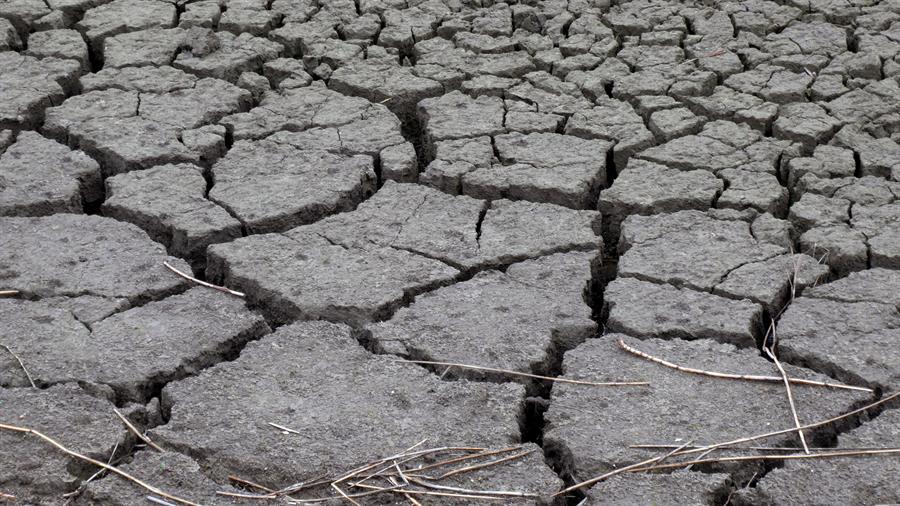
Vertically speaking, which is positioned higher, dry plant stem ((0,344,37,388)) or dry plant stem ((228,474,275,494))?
dry plant stem ((0,344,37,388))

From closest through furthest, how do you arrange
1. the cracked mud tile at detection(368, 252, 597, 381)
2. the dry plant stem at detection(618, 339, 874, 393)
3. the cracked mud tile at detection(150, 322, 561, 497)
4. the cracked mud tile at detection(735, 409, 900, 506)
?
the cracked mud tile at detection(735, 409, 900, 506) → the cracked mud tile at detection(150, 322, 561, 497) → the dry plant stem at detection(618, 339, 874, 393) → the cracked mud tile at detection(368, 252, 597, 381)

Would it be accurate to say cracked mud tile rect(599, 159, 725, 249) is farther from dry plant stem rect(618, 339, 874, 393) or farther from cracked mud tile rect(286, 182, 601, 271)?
dry plant stem rect(618, 339, 874, 393)

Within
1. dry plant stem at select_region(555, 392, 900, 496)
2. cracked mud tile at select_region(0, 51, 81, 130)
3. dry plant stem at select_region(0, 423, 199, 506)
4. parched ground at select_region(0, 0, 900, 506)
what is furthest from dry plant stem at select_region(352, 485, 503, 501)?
cracked mud tile at select_region(0, 51, 81, 130)

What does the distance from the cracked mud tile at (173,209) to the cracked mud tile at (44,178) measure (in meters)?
0.09

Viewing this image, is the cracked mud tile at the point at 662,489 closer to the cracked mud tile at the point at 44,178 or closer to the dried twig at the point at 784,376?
the dried twig at the point at 784,376

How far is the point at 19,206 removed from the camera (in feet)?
10.8

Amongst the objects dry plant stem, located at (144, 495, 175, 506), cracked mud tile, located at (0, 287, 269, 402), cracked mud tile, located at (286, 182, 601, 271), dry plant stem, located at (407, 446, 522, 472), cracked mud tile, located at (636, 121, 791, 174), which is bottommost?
dry plant stem, located at (144, 495, 175, 506)

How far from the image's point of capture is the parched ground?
241 cm

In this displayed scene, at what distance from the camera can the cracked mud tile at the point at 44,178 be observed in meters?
3.30

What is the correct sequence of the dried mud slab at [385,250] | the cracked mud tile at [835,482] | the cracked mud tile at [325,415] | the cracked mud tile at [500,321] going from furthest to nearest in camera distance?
the dried mud slab at [385,250] < the cracked mud tile at [500,321] < the cracked mud tile at [325,415] < the cracked mud tile at [835,482]

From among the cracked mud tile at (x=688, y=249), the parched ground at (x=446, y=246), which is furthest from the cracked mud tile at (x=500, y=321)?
the cracked mud tile at (x=688, y=249)

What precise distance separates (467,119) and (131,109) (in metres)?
1.09

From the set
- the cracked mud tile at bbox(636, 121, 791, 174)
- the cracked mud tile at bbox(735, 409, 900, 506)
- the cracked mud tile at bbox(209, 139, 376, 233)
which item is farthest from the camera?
the cracked mud tile at bbox(636, 121, 791, 174)

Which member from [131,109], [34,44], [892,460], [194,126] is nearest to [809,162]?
[892,460]
